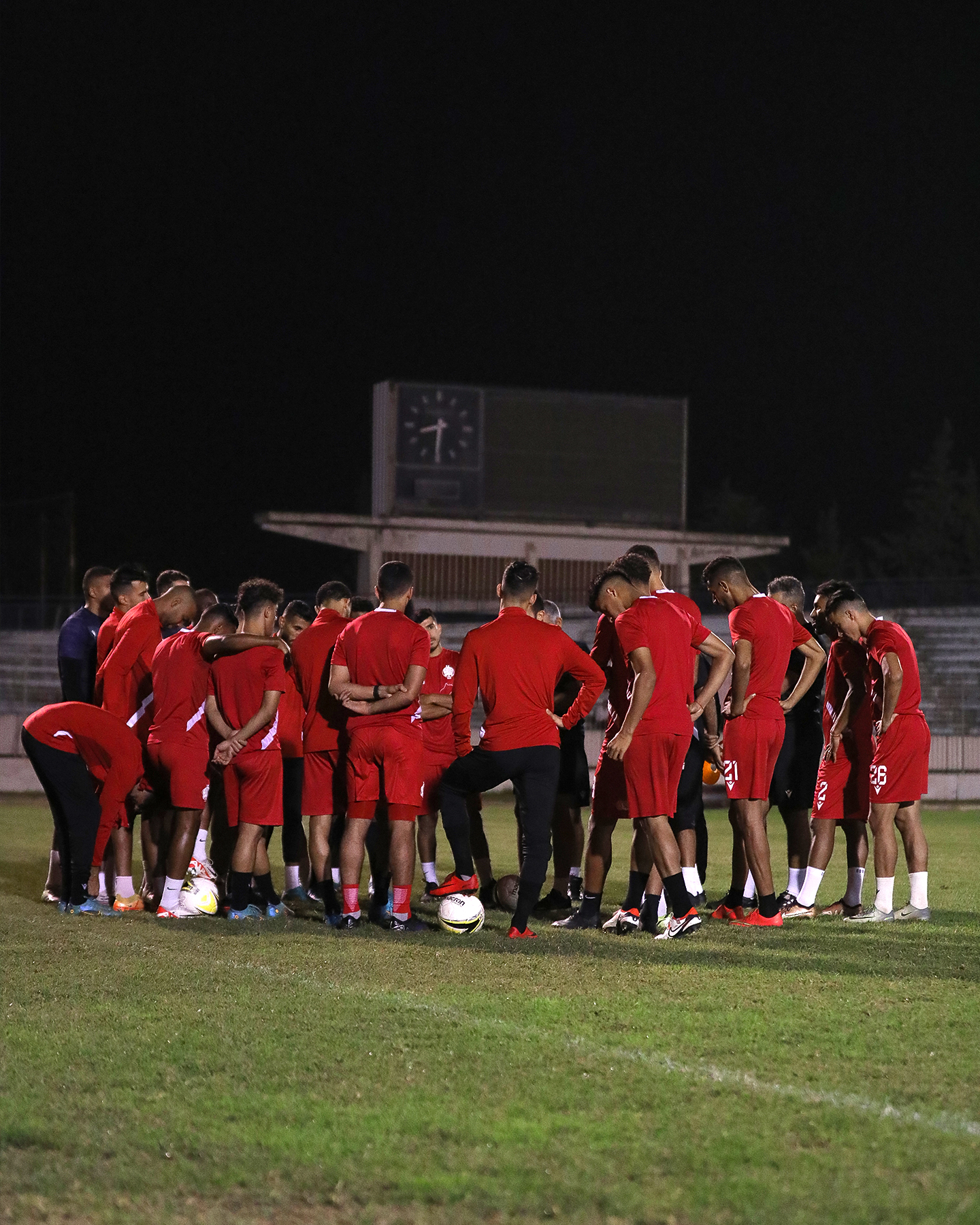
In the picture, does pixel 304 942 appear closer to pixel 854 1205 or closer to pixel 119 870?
pixel 119 870

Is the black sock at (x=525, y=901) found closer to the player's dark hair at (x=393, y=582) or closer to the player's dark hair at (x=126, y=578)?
the player's dark hair at (x=393, y=582)

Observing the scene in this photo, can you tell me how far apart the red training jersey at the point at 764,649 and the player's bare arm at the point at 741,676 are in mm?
22

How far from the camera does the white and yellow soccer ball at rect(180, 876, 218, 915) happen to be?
8930mm

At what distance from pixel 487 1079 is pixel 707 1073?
0.76m

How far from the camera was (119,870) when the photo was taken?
950cm

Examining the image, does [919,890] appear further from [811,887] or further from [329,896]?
[329,896]

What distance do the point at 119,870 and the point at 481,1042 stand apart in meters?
4.60

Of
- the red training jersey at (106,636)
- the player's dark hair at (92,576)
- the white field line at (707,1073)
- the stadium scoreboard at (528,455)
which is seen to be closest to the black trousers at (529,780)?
the white field line at (707,1073)

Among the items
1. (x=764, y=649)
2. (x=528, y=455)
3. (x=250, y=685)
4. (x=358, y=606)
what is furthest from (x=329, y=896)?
(x=528, y=455)

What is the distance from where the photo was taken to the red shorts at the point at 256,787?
346 inches

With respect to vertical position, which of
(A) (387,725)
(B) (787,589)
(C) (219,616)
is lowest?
(A) (387,725)

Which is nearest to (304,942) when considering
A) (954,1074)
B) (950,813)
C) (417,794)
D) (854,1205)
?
(417,794)

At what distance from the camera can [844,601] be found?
9.18 meters

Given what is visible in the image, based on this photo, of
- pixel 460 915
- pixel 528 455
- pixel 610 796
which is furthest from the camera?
pixel 528 455
